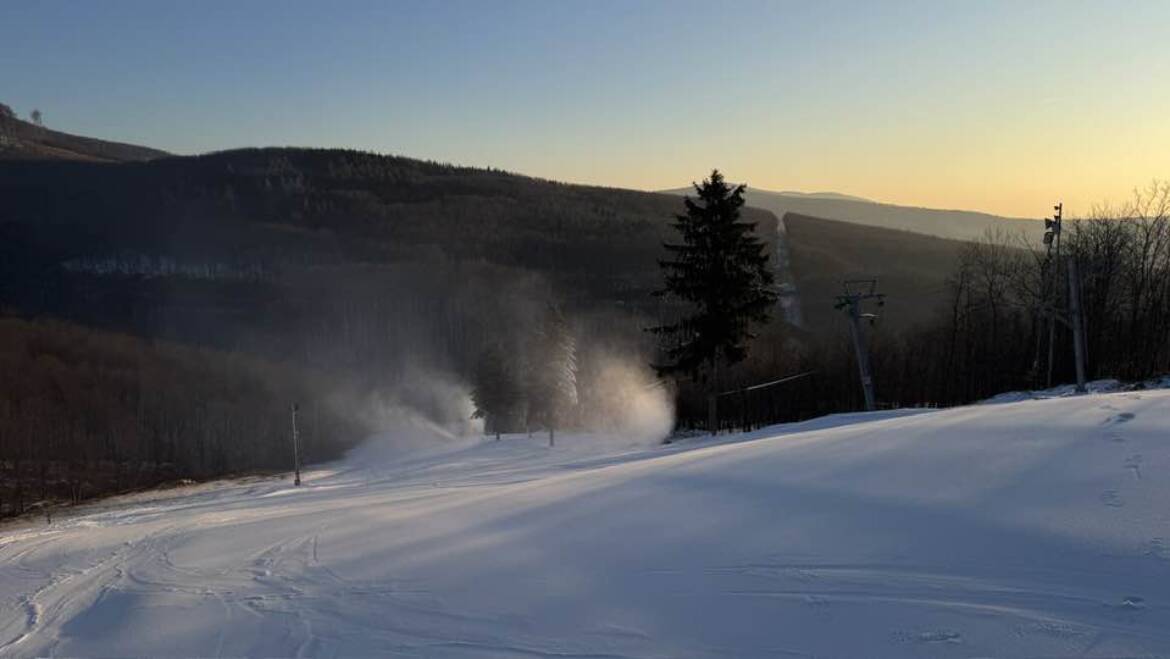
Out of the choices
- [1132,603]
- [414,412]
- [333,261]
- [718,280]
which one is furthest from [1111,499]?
[333,261]

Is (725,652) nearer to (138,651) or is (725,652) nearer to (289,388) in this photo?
(138,651)

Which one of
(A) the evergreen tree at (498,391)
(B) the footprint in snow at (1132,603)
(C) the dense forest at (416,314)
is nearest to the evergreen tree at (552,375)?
(C) the dense forest at (416,314)

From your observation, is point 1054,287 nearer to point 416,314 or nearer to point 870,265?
point 870,265

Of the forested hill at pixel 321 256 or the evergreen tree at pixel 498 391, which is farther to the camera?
the forested hill at pixel 321 256

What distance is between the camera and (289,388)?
4604 inches

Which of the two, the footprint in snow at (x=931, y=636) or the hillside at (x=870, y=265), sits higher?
the hillside at (x=870, y=265)

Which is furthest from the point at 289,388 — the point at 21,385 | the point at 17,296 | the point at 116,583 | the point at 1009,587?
the point at 1009,587

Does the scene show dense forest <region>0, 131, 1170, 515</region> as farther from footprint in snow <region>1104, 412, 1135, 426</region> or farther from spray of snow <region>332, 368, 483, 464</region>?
footprint in snow <region>1104, 412, 1135, 426</region>

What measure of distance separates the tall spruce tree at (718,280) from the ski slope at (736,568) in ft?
74.6

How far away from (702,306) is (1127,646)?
31.8 m

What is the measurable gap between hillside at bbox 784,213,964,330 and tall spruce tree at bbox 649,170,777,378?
170 feet

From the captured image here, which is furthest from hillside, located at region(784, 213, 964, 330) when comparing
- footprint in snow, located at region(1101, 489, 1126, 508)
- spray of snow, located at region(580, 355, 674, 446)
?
footprint in snow, located at region(1101, 489, 1126, 508)

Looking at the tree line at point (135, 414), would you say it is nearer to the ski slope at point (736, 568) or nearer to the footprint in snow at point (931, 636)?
the ski slope at point (736, 568)

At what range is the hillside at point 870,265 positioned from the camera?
104456 mm
